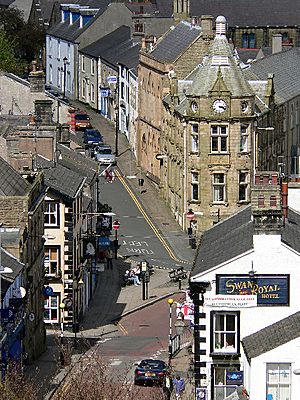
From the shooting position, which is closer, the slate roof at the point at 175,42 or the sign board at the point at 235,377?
the sign board at the point at 235,377

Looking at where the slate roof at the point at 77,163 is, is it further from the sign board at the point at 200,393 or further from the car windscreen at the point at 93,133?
the sign board at the point at 200,393

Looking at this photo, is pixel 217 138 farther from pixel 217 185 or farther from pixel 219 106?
pixel 217 185

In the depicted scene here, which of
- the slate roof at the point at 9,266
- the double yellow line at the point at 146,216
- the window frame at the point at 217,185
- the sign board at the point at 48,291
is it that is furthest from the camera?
the window frame at the point at 217,185

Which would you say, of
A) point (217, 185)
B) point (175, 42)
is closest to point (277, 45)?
point (175, 42)

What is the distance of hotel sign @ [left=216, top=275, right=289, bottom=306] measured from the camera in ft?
243

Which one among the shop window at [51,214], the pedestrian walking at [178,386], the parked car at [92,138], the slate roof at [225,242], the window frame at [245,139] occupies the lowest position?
the pedestrian walking at [178,386]

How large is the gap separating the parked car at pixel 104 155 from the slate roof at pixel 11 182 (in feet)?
205

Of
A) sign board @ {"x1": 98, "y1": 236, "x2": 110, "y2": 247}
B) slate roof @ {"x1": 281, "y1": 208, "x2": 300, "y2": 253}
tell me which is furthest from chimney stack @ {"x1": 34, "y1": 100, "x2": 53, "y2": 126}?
slate roof @ {"x1": 281, "y1": 208, "x2": 300, "y2": 253}

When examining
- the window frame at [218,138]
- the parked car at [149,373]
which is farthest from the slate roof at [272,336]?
A: the window frame at [218,138]

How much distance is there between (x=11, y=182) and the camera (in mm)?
96000

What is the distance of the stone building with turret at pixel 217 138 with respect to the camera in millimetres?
134375

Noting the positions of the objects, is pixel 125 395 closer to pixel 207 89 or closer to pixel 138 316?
pixel 138 316

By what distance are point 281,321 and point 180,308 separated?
25121mm

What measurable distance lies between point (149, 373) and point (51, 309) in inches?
731
